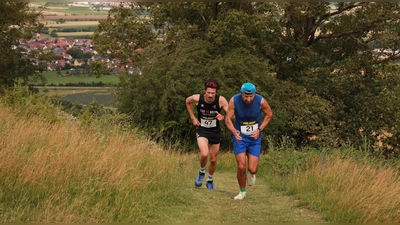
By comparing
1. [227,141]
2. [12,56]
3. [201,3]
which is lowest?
[227,141]

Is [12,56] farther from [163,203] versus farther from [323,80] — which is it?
[163,203]

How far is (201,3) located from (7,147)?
21.4 metres

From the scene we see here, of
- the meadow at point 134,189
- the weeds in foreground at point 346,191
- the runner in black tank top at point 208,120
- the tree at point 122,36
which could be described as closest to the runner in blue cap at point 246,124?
the runner in black tank top at point 208,120

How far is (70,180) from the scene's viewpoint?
23.4 feet

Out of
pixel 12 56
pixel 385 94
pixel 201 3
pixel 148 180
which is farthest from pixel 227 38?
pixel 148 180

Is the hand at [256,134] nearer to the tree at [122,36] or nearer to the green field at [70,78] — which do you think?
the tree at [122,36]

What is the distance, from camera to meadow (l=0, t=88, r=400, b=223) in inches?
264

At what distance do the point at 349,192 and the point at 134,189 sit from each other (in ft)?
10.3

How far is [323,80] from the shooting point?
1192 inches

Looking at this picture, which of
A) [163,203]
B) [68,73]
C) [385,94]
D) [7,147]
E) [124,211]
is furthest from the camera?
[68,73]

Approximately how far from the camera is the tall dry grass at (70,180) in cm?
650

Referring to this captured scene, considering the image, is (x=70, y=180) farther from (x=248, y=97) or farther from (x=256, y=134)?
(x=256, y=134)

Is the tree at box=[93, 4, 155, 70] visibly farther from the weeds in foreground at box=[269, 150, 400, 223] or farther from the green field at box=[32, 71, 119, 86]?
the weeds in foreground at box=[269, 150, 400, 223]

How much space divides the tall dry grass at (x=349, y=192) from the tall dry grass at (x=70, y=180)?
2.39m
